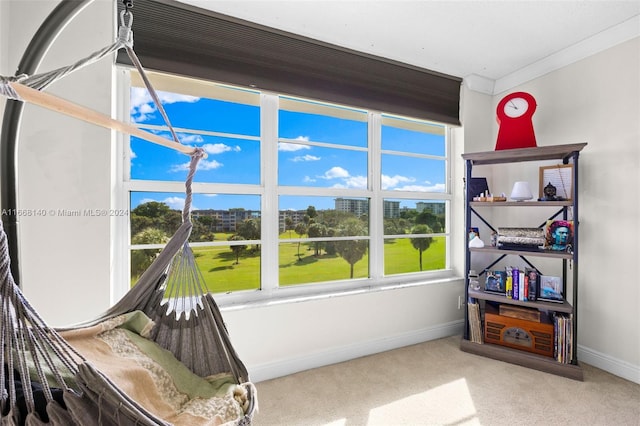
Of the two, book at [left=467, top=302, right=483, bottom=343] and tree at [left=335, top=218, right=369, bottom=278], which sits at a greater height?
tree at [left=335, top=218, right=369, bottom=278]

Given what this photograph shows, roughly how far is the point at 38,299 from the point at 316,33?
7.51ft

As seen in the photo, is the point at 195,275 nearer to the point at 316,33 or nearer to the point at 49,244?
the point at 49,244

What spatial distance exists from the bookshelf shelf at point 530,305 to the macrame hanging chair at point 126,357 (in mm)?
2016

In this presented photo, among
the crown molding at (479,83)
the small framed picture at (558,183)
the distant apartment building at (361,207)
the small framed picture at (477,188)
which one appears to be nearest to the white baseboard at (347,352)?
the distant apartment building at (361,207)

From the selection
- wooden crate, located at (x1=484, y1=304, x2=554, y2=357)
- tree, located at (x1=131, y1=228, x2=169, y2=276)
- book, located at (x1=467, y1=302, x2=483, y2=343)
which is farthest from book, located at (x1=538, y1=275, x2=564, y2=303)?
tree, located at (x1=131, y1=228, x2=169, y2=276)

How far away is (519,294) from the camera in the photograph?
2205 millimetres

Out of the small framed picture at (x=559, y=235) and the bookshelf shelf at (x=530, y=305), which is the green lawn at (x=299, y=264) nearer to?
the bookshelf shelf at (x=530, y=305)

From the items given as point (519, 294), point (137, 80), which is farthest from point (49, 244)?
point (519, 294)

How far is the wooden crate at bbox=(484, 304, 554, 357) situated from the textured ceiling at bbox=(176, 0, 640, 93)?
2.07m

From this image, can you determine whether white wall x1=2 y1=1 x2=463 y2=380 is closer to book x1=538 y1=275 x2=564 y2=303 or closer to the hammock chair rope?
the hammock chair rope

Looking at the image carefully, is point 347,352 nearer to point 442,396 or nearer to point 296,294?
point 296,294

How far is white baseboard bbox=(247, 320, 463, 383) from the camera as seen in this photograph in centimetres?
199

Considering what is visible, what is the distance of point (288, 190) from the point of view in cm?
220

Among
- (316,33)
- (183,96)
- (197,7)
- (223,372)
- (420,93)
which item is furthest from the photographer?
(420,93)
